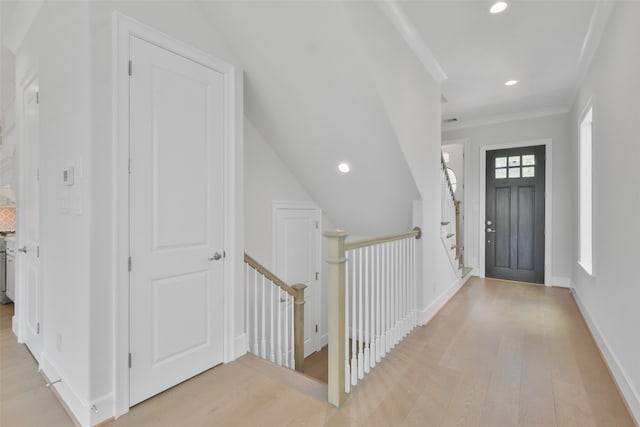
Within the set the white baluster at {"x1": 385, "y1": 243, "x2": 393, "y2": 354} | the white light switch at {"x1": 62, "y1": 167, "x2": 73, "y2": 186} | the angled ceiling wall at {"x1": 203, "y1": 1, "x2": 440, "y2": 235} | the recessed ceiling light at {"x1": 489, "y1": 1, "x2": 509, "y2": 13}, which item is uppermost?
the recessed ceiling light at {"x1": 489, "y1": 1, "x2": 509, "y2": 13}

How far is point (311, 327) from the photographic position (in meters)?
4.22

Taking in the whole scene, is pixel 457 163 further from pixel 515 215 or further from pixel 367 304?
pixel 367 304

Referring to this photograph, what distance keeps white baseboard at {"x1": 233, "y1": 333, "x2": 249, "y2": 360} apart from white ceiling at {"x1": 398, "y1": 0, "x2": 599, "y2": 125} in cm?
299

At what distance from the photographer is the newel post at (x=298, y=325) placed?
3.04 meters

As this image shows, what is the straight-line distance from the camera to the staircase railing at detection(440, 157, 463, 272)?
13.2ft

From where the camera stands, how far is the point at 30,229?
269 cm

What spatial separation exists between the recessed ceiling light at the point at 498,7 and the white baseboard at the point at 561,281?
4.25m

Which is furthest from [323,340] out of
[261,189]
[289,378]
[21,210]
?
[21,210]

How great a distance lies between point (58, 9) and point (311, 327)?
13.1 ft

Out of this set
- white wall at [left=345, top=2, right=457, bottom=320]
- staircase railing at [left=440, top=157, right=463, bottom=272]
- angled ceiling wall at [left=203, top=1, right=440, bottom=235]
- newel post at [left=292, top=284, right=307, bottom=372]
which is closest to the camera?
angled ceiling wall at [left=203, top=1, right=440, bottom=235]

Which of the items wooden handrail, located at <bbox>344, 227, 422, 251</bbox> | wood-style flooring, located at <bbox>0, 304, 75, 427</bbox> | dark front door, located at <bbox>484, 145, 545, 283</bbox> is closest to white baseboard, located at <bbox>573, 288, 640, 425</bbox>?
wooden handrail, located at <bbox>344, 227, 422, 251</bbox>

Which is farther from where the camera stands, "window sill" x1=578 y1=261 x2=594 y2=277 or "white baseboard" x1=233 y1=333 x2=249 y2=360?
"window sill" x1=578 y1=261 x2=594 y2=277

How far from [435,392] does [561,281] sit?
4.12 metres

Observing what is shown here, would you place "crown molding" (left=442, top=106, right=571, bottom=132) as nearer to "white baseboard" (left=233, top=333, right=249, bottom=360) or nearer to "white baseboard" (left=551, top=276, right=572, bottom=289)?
"white baseboard" (left=551, top=276, right=572, bottom=289)
